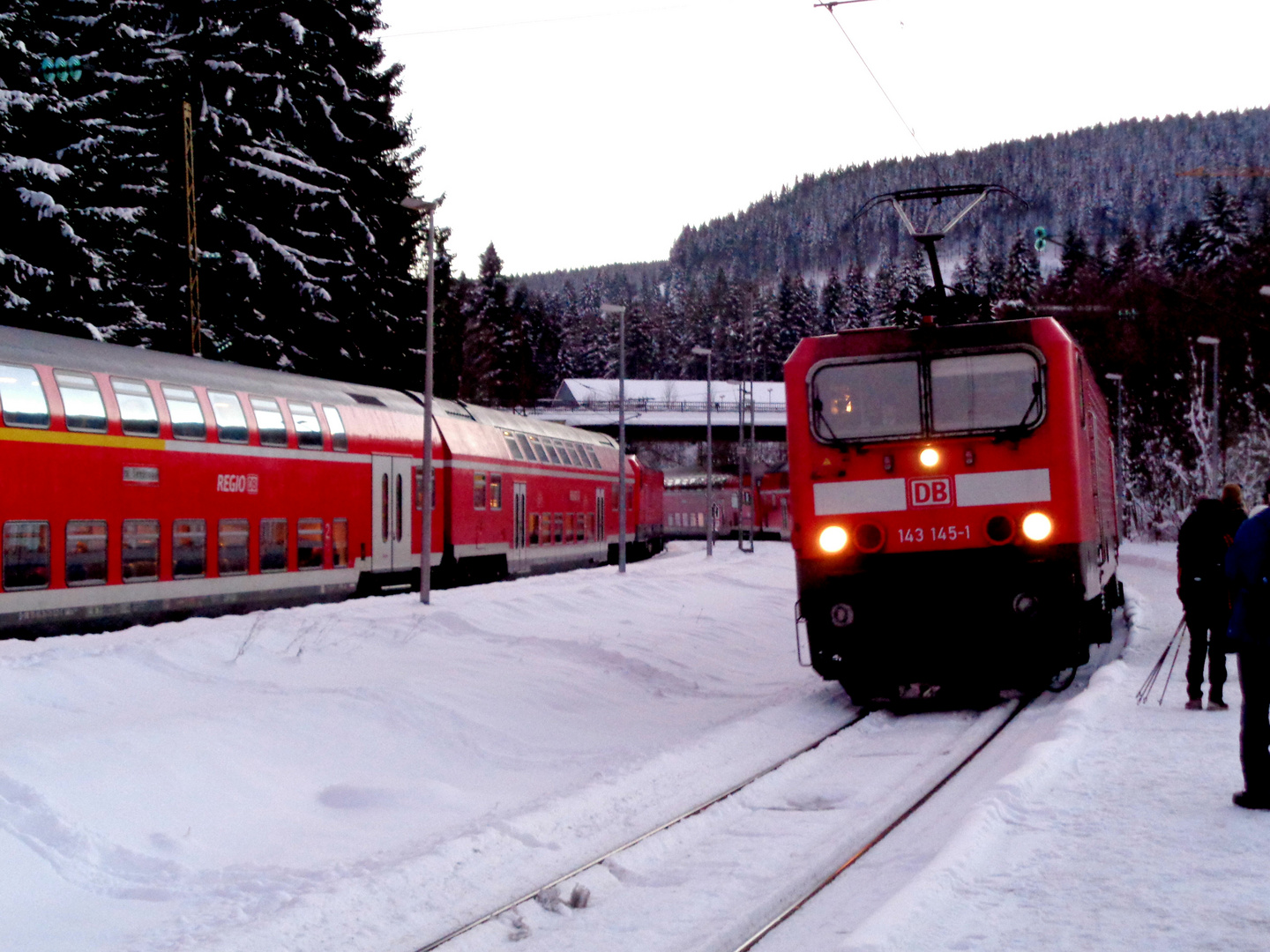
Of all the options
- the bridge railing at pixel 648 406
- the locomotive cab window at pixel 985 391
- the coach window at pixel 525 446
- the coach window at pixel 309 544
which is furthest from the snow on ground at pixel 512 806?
the bridge railing at pixel 648 406

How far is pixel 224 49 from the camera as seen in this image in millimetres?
34062

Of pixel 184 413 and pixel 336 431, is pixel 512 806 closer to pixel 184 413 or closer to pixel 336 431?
pixel 184 413

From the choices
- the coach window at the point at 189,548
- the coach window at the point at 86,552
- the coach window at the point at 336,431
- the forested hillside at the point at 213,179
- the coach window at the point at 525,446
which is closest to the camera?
the coach window at the point at 86,552

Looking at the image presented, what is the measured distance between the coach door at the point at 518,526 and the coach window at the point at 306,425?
9.74 metres

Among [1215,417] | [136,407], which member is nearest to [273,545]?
[136,407]

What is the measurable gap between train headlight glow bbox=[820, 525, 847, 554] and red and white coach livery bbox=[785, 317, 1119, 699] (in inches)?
0.5

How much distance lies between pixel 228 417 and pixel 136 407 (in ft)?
6.57

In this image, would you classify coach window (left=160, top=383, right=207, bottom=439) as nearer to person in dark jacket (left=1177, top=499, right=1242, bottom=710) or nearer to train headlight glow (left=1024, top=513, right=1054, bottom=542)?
train headlight glow (left=1024, top=513, right=1054, bottom=542)

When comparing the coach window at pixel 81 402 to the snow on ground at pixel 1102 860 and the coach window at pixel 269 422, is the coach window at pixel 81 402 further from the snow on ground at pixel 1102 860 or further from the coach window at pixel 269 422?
the snow on ground at pixel 1102 860

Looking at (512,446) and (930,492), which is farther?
(512,446)

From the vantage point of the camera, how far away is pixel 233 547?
63.9 feet

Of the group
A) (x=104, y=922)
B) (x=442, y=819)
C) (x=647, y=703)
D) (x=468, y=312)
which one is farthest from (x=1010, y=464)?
(x=468, y=312)

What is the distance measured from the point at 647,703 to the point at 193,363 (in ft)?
31.3

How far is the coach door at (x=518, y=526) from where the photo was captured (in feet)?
102
